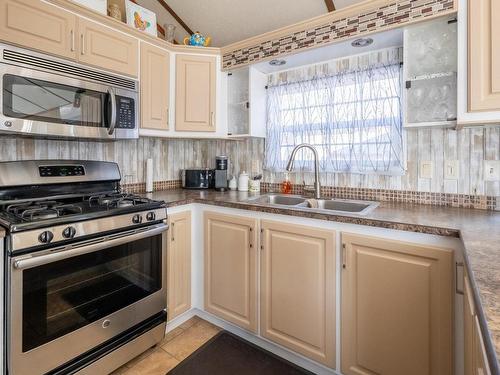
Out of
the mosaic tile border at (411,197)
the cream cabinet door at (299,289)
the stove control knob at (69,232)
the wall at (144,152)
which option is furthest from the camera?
the wall at (144,152)

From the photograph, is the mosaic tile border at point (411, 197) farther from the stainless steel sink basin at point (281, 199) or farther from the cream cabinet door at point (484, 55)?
the cream cabinet door at point (484, 55)

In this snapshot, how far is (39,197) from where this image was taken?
5.39 ft

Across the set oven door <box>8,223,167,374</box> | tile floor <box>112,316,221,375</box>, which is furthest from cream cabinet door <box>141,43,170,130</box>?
tile floor <box>112,316,221,375</box>

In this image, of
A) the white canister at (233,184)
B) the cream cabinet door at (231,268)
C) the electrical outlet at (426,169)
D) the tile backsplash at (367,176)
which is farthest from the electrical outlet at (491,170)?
the white canister at (233,184)

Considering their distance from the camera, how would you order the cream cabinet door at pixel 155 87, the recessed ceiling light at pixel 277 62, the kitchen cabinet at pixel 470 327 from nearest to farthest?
the kitchen cabinet at pixel 470 327 < the cream cabinet door at pixel 155 87 < the recessed ceiling light at pixel 277 62

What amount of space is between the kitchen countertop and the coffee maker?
1.62 feet

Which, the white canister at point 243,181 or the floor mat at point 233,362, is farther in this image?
the white canister at point 243,181

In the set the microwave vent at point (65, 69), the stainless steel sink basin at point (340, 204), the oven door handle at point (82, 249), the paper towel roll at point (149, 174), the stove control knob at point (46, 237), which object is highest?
the microwave vent at point (65, 69)

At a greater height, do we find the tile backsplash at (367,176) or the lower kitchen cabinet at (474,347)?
the tile backsplash at (367,176)

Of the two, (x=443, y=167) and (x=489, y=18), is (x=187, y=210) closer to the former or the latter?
(x=443, y=167)

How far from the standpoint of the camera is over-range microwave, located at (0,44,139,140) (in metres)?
1.43

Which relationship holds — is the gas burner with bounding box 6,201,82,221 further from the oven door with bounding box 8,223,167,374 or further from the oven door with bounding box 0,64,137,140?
the oven door with bounding box 0,64,137,140

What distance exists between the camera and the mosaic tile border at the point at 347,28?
152cm

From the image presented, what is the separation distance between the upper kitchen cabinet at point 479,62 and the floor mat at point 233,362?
1662 millimetres
